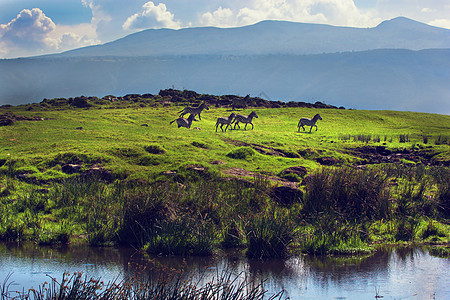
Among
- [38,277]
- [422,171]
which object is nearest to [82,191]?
[38,277]

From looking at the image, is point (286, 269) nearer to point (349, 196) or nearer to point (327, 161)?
point (349, 196)

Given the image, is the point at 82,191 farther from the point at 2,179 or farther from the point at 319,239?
the point at 319,239

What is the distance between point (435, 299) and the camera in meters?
9.95

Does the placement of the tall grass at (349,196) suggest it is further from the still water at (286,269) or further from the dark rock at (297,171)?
the dark rock at (297,171)

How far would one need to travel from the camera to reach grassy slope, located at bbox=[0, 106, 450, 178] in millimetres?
20938

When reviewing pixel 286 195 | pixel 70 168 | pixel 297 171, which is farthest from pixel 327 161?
pixel 70 168

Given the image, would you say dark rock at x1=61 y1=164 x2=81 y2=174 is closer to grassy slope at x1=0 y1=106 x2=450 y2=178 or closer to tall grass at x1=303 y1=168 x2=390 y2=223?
grassy slope at x1=0 y1=106 x2=450 y2=178

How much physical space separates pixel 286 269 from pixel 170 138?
15.8 m

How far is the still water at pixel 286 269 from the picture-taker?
10398mm

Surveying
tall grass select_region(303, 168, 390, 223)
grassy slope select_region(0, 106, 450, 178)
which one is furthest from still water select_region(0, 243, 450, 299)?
grassy slope select_region(0, 106, 450, 178)

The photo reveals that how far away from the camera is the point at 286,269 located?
38.7ft

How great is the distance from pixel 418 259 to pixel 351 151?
15.1m

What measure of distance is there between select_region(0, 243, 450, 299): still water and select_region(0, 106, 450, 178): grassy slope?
6.96m

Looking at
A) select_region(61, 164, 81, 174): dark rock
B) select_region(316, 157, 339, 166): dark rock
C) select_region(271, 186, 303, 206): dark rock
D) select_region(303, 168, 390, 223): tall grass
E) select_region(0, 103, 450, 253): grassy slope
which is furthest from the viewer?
select_region(316, 157, 339, 166): dark rock
